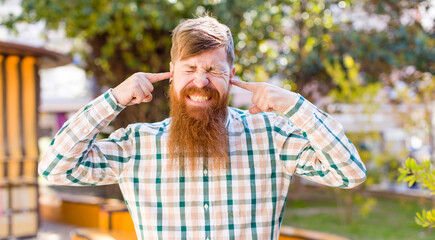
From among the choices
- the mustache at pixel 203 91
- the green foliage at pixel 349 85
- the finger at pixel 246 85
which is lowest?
the mustache at pixel 203 91

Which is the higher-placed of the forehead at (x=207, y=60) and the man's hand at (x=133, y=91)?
the forehead at (x=207, y=60)

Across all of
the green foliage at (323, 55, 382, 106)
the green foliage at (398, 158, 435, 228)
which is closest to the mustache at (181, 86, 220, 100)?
the green foliage at (398, 158, 435, 228)

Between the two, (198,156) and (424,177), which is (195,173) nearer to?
(198,156)

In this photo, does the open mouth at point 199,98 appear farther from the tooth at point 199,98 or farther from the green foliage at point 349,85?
the green foliage at point 349,85

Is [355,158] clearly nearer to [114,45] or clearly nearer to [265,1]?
[265,1]

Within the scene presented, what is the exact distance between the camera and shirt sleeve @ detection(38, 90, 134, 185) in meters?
1.66

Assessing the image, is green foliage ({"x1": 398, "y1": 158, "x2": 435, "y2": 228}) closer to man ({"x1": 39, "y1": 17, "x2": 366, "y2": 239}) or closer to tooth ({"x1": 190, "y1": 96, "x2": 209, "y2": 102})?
man ({"x1": 39, "y1": 17, "x2": 366, "y2": 239})

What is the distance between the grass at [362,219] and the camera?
7.05 metres

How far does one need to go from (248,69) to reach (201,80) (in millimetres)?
5397

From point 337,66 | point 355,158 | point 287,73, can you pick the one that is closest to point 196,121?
point 355,158

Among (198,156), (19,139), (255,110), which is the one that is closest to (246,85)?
(255,110)

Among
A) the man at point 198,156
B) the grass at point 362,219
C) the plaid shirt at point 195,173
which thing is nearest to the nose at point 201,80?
the man at point 198,156

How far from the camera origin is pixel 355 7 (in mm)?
9656

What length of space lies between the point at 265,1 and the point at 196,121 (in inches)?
203
